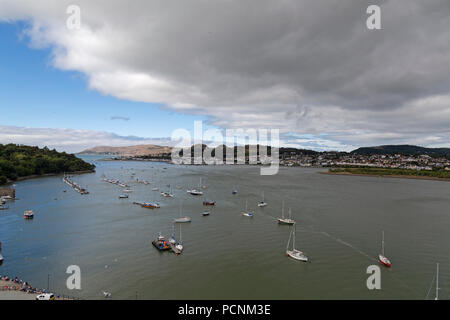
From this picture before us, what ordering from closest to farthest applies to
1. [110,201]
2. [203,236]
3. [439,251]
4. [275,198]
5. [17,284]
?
[17,284] → [439,251] → [203,236] → [110,201] → [275,198]

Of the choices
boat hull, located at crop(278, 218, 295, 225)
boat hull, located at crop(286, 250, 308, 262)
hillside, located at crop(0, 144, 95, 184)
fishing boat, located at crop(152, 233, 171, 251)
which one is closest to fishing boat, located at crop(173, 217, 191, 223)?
fishing boat, located at crop(152, 233, 171, 251)

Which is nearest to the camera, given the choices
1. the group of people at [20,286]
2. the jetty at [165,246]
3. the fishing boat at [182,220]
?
the group of people at [20,286]

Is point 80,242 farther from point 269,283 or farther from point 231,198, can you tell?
point 231,198

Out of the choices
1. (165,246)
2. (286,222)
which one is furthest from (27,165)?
(286,222)

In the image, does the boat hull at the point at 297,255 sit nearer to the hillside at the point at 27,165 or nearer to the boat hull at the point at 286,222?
the boat hull at the point at 286,222

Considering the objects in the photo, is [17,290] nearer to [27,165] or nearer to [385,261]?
[385,261]

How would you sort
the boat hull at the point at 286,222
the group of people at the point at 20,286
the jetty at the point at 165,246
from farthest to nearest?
the boat hull at the point at 286,222, the jetty at the point at 165,246, the group of people at the point at 20,286

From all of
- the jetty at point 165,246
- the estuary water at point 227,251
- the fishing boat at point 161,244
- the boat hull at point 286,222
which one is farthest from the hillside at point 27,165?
the boat hull at point 286,222
